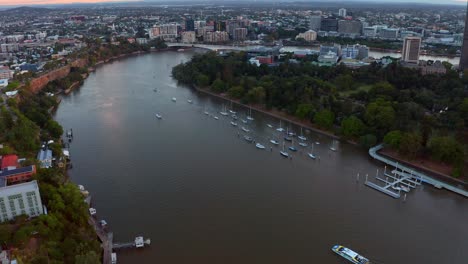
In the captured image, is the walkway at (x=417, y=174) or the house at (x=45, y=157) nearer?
the walkway at (x=417, y=174)

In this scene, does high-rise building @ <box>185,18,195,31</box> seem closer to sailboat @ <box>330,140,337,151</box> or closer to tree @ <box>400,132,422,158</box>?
sailboat @ <box>330,140,337,151</box>

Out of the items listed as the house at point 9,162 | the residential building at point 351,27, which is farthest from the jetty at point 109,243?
the residential building at point 351,27

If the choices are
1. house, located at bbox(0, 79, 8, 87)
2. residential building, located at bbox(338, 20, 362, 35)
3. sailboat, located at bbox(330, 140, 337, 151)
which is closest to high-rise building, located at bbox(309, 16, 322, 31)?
residential building, located at bbox(338, 20, 362, 35)

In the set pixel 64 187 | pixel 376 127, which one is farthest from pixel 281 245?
pixel 376 127

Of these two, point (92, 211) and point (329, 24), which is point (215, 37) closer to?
point (329, 24)

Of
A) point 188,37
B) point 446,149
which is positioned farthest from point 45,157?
point 188,37

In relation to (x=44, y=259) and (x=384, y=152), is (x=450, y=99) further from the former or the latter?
(x=44, y=259)

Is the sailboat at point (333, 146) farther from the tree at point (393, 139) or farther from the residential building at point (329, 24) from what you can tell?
the residential building at point (329, 24)
